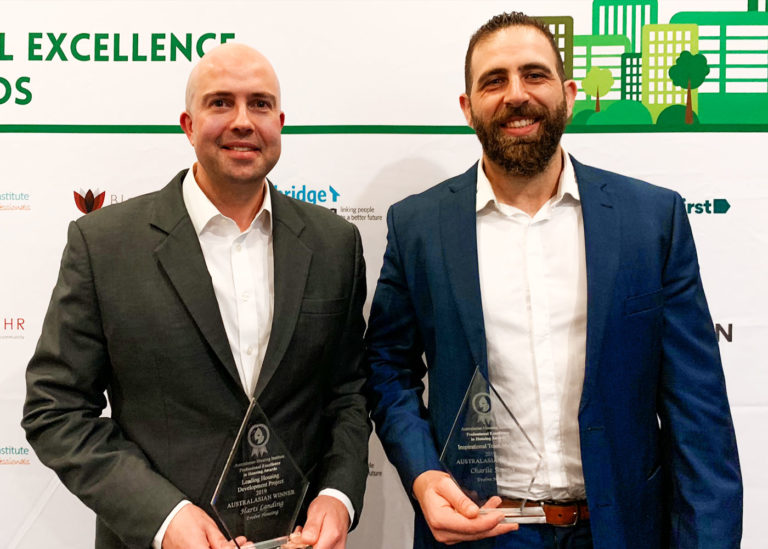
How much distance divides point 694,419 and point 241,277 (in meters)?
1.23

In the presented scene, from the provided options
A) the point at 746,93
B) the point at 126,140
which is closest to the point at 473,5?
the point at 746,93

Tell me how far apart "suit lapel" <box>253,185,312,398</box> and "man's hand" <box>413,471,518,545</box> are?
0.49 m

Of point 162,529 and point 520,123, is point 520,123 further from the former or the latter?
point 162,529

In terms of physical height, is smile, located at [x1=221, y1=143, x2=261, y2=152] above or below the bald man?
above

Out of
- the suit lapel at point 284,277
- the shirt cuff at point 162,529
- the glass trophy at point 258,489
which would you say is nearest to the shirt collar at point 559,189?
the suit lapel at point 284,277

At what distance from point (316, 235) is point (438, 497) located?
78cm

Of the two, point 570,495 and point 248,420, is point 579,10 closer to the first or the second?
point 570,495

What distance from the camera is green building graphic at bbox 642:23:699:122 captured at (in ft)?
7.82

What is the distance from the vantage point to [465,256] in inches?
69.3

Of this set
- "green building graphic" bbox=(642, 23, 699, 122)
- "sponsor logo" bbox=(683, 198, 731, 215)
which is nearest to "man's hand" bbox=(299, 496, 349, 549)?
"sponsor logo" bbox=(683, 198, 731, 215)

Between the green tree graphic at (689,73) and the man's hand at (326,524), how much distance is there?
1827 mm

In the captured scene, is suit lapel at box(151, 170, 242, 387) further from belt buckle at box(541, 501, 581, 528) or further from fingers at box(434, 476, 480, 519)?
belt buckle at box(541, 501, 581, 528)

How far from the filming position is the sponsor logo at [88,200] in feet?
7.93

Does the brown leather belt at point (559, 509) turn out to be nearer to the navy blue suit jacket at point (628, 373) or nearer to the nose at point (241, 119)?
the navy blue suit jacket at point (628, 373)
